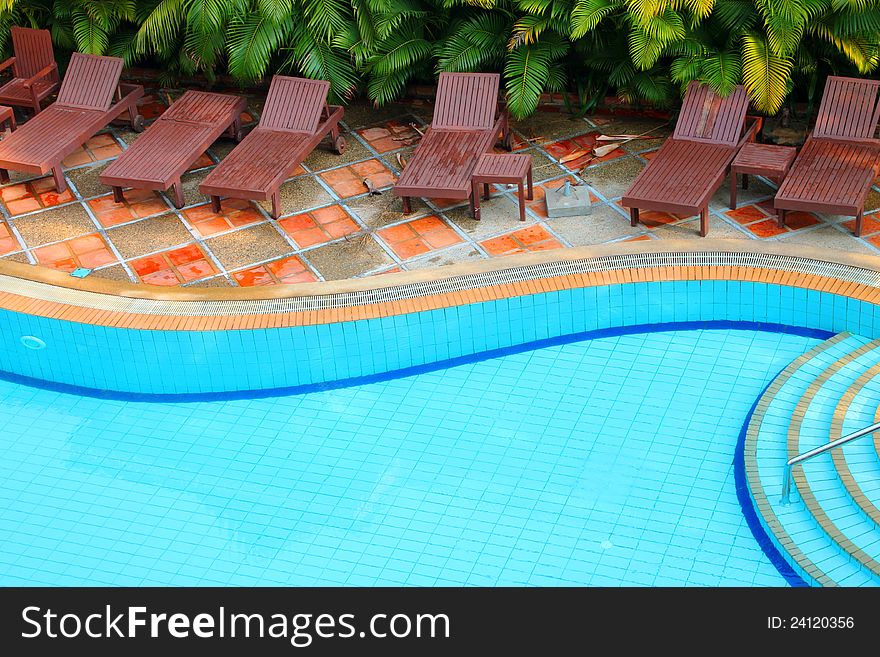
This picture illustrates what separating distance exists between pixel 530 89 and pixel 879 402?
4.81 metres

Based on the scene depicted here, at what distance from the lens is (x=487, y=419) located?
896 cm

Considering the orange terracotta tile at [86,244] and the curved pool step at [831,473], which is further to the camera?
the orange terracotta tile at [86,244]

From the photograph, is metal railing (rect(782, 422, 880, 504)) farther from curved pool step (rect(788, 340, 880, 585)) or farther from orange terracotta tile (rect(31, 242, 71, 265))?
orange terracotta tile (rect(31, 242, 71, 265))

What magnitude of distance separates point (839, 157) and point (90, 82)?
7.42 m

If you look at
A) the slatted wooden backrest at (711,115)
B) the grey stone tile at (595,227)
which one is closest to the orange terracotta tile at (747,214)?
the slatted wooden backrest at (711,115)

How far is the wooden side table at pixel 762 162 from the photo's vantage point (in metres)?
10.3

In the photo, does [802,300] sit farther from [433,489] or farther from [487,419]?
[433,489]

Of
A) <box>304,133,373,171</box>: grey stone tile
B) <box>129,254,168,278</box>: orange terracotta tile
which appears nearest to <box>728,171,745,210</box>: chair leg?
<box>304,133,373,171</box>: grey stone tile

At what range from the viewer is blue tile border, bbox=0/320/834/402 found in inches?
372

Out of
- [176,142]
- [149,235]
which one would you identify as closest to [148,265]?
[149,235]

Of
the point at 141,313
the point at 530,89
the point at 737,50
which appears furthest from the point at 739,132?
the point at 141,313

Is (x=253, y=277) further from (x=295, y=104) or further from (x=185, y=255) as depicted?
(x=295, y=104)

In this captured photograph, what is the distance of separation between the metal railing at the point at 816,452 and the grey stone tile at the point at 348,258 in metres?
3.89

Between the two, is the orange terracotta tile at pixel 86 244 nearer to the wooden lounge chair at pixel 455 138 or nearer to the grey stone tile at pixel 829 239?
the wooden lounge chair at pixel 455 138
